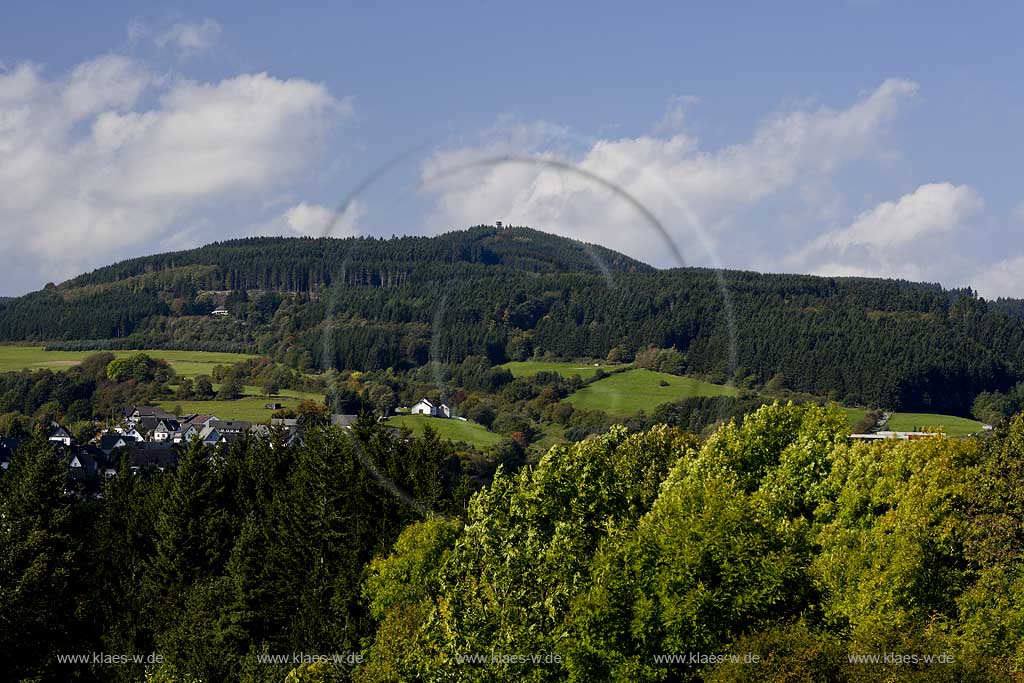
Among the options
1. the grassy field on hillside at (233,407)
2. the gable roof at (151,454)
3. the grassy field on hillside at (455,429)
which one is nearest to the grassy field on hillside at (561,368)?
the grassy field on hillside at (455,429)

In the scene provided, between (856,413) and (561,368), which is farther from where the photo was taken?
(856,413)

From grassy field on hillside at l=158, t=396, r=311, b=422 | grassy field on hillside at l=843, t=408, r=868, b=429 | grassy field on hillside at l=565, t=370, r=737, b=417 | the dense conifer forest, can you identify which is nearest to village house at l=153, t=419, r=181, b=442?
grassy field on hillside at l=158, t=396, r=311, b=422

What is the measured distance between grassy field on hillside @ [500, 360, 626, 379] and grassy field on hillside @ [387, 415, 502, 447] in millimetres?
2345

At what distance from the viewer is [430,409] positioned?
127ft

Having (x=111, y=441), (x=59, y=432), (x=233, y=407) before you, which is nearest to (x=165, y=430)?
(x=111, y=441)

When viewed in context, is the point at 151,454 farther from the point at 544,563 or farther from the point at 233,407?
the point at 544,563

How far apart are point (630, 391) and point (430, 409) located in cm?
708

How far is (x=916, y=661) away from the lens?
31.8 meters

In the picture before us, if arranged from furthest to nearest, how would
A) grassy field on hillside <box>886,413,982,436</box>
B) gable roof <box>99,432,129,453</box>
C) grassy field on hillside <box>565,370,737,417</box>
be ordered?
gable roof <box>99,432,129,453</box> → grassy field on hillside <box>886,413,982,436</box> → grassy field on hillside <box>565,370,737,417</box>

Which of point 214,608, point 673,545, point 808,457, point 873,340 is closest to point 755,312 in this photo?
point 873,340

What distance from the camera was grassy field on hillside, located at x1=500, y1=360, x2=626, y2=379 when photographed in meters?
32.6

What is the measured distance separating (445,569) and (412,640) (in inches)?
104

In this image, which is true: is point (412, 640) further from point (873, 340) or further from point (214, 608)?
point (873, 340)

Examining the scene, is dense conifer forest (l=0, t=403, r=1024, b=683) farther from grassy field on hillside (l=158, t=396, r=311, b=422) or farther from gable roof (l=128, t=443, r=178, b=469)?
gable roof (l=128, t=443, r=178, b=469)
